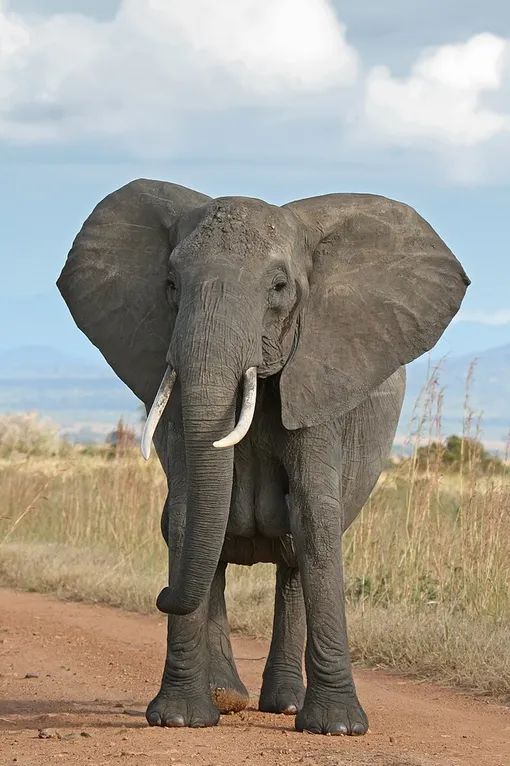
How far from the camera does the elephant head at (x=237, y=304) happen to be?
6324mm

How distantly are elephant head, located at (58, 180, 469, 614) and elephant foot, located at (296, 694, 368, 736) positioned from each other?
0.91 m

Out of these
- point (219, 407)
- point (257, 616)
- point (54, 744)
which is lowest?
point (54, 744)

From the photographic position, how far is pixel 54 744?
6582 mm

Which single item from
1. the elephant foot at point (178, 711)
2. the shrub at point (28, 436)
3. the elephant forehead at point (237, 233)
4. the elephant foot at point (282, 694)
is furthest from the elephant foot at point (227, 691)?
the shrub at point (28, 436)

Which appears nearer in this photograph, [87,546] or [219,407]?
[219,407]

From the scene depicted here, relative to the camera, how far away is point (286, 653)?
800 cm

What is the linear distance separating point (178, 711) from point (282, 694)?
104 centimetres

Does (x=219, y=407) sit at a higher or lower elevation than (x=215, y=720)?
higher

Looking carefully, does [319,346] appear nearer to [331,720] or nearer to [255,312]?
[255,312]

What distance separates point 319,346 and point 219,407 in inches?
37.8

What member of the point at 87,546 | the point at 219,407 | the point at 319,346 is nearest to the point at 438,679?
the point at 319,346

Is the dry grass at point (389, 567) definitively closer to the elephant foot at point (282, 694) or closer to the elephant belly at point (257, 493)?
the elephant foot at point (282, 694)

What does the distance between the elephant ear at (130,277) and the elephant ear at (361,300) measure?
693mm

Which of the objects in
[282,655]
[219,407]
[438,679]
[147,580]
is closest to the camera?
[219,407]
